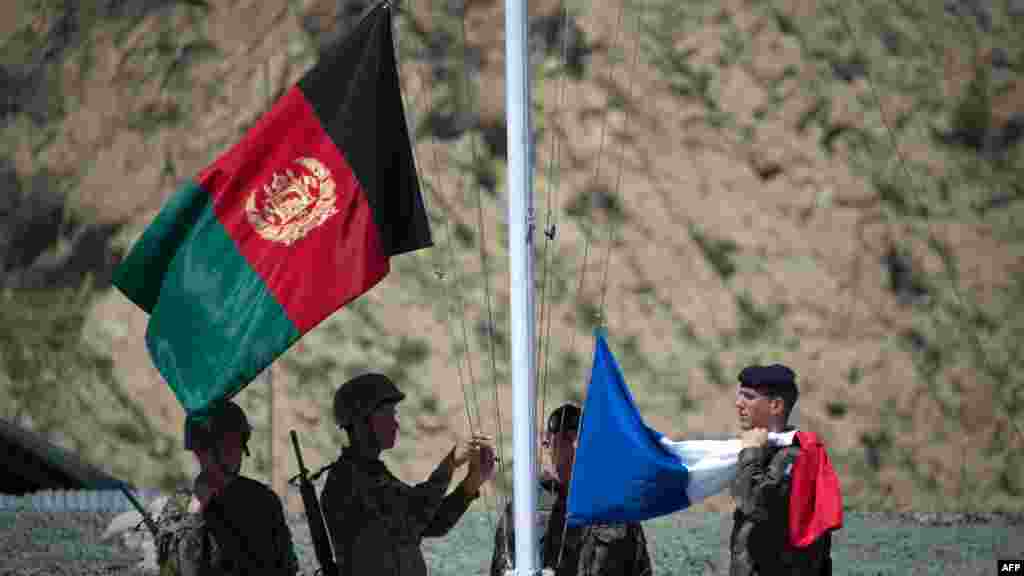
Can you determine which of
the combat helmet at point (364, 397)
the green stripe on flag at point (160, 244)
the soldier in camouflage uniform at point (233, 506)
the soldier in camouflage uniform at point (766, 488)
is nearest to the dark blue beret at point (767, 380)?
the soldier in camouflage uniform at point (766, 488)

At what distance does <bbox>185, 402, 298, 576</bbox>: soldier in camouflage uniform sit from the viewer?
5.37m

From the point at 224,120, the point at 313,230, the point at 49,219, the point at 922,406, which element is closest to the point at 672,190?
the point at 922,406

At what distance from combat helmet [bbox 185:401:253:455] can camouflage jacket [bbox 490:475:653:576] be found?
3.15 feet

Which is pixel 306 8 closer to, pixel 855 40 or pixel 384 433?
pixel 855 40

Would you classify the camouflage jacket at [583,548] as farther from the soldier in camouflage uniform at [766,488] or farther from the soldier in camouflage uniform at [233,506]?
the soldier in camouflage uniform at [233,506]

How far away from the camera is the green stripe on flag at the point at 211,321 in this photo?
539cm

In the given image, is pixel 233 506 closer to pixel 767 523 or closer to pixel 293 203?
pixel 293 203

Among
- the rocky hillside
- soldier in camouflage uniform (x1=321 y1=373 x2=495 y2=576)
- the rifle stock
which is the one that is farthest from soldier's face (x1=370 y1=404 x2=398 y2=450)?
the rocky hillside

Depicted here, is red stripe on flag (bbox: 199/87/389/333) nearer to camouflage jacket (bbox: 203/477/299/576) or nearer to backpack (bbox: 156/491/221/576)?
camouflage jacket (bbox: 203/477/299/576)

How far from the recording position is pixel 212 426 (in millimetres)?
5402

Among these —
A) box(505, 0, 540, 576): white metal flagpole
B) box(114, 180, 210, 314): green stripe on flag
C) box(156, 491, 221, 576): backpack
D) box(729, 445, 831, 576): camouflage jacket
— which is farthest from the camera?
box(114, 180, 210, 314): green stripe on flag

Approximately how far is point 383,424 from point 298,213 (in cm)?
75

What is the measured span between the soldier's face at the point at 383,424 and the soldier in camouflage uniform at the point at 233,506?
40cm

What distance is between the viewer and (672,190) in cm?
1111
